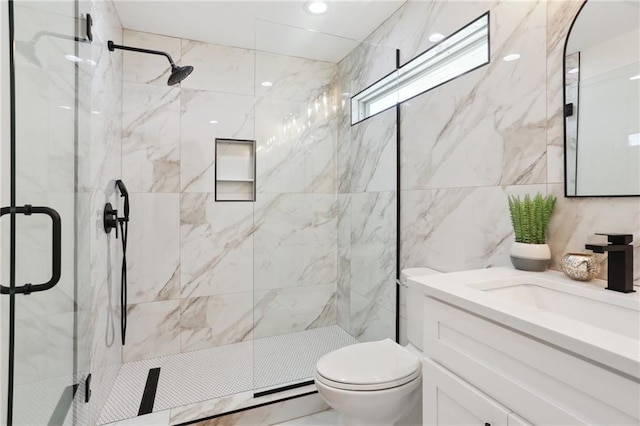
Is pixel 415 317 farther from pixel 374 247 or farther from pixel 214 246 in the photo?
pixel 214 246

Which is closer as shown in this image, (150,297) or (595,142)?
(595,142)

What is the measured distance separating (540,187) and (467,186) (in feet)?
1.23

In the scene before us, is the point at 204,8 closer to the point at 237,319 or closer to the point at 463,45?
the point at 463,45

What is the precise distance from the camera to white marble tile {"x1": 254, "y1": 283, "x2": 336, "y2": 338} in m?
2.16

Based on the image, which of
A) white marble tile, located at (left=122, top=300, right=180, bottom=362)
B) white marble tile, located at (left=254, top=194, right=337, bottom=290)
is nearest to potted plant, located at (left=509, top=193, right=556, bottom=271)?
white marble tile, located at (left=254, top=194, right=337, bottom=290)

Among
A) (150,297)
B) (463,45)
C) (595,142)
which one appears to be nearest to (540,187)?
(595,142)

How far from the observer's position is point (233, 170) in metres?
2.71

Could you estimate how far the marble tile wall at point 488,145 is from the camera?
1284 millimetres

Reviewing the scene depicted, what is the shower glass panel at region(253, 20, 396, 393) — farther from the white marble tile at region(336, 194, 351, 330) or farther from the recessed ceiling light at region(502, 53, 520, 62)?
the recessed ceiling light at region(502, 53, 520, 62)

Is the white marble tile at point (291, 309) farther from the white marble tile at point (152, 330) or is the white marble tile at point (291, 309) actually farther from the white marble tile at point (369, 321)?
the white marble tile at point (152, 330)

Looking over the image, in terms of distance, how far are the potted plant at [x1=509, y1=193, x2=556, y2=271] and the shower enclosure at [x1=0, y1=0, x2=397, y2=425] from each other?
101 cm

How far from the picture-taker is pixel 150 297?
99.7 inches

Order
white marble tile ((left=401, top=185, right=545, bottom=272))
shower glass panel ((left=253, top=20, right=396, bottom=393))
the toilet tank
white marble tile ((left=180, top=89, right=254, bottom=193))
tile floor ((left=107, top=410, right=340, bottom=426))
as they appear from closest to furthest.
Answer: white marble tile ((left=401, top=185, right=545, bottom=272))
the toilet tank
tile floor ((left=107, top=410, right=340, bottom=426))
shower glass panel ((left=253, top=20, right=396, bottom=393))
white marble tile ((left=180, top=89, right=254, bottom=193))

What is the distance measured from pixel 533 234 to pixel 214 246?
2225 millimetres
